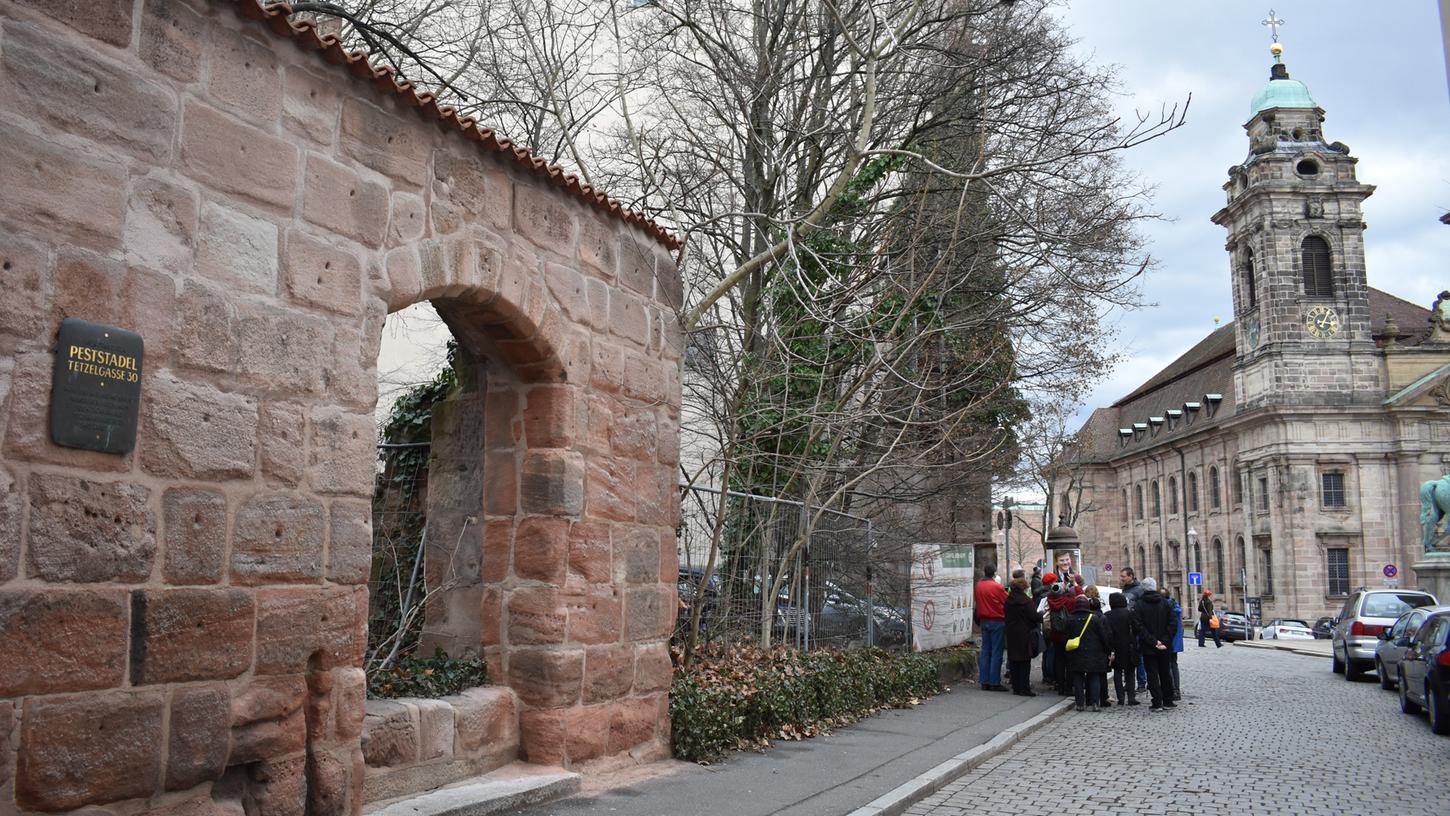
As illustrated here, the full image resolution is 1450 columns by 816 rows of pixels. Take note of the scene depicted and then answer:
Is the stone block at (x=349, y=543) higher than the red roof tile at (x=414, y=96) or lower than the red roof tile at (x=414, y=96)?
lower

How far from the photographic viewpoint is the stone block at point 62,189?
4.18 metres

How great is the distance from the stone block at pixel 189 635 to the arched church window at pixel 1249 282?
201 feet

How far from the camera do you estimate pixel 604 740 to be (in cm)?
763

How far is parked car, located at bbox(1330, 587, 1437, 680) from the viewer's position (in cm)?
2025

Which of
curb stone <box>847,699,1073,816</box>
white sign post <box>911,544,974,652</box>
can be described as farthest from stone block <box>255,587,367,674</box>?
white sign post <box>911,544,974,652</box>

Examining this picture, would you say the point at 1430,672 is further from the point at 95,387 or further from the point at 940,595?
the point at 95,387

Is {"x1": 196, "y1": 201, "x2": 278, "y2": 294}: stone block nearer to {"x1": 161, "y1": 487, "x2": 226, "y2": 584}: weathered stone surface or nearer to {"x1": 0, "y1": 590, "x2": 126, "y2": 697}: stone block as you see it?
{"x1": 161, "y1": 487, "x2": 226, "y2": 584}: weathered stone surface

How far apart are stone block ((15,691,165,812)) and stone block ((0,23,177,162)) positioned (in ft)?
7.06

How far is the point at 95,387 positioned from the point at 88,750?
1.36 meters

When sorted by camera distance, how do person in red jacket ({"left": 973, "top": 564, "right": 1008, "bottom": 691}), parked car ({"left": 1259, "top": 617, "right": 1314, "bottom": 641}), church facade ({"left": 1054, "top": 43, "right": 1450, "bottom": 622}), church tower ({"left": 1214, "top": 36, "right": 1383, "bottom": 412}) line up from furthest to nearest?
church tower ({"left": 1214, "top": 36, "right": 1383, "bottom": 412})
church facade ({"left": 1054, "top": 43, "right": 1450, "bottom": 622})
parked car ({"left": 1259, "top": 617, "right": 1314, "bottom": 641})
person in red jacket ({"left": 973, "top": 564, "right": 1008, "bottom": 691})

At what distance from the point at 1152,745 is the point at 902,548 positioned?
4444mm

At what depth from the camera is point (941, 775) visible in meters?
8.78

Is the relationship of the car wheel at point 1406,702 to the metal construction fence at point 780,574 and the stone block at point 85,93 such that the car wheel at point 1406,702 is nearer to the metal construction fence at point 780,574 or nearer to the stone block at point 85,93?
the metal construction fence at point 780,574

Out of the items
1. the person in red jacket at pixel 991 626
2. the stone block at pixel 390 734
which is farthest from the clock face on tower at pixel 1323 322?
the stone block at pixel 390 734
